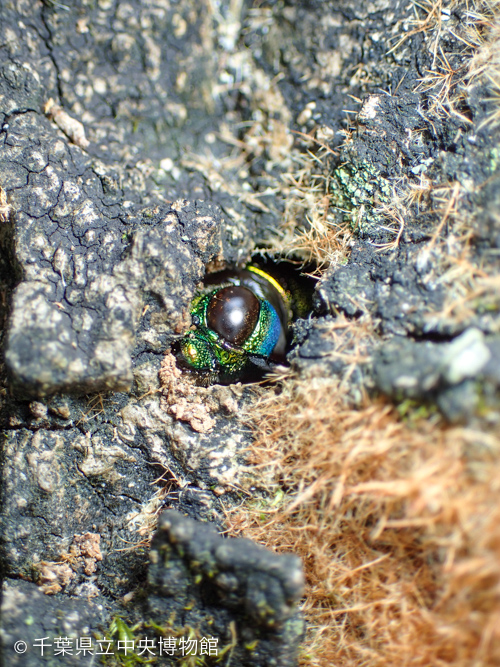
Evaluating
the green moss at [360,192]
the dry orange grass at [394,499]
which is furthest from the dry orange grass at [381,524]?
the green moss at [360,192]

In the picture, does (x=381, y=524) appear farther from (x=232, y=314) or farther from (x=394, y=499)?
(x=232, y=314)

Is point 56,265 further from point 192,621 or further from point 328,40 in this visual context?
point 328,40

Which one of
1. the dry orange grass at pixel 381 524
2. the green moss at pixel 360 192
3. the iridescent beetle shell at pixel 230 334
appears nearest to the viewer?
the dry orange grass at pixel 381 524

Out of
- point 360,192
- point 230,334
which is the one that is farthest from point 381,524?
point 360,192

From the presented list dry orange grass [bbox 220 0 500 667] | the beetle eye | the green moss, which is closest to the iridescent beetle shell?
the beetle eye

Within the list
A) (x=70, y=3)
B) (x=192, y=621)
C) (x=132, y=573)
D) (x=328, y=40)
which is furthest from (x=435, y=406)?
(x=70, y=3)

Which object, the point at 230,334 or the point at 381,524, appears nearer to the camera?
Result: the point at 381,524

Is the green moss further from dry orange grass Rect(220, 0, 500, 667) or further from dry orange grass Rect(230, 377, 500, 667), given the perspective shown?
dry orange grass Rect(230, 377, 500, 667)

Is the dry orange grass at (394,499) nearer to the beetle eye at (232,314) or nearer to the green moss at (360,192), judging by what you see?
the green moss at (360,192)
